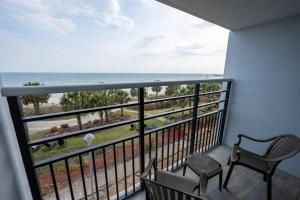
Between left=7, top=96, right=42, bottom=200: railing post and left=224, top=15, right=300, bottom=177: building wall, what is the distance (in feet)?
9.22

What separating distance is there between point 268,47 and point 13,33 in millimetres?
14057

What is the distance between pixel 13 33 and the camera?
32.2 ft

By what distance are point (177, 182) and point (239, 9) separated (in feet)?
6.40

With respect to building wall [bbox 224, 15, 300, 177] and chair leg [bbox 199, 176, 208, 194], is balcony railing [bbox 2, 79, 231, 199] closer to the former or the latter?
building wall [bbox 224, 15, 300, 177]

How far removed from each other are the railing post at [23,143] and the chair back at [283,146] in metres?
2.23

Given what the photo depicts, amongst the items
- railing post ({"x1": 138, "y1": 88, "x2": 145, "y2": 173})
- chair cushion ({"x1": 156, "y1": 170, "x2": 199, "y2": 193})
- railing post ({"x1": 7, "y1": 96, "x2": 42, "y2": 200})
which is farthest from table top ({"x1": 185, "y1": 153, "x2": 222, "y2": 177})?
railing post ({"x1": 7, "y1": 96, "x2": 42, "y2": 200})

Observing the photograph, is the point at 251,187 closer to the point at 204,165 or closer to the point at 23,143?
the point at 204,165

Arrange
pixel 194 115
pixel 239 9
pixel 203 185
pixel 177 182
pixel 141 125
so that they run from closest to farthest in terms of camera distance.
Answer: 1. pixel 203 185
2. pixel 177 182
3. pixel 141 125
4. pixel 239 9
5. pixel 194 115

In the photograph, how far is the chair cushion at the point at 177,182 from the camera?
1.28 m

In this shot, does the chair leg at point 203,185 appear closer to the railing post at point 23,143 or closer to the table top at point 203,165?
the table top at point 203,165

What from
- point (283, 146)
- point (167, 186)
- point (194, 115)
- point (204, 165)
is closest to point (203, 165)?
point (204, 165)

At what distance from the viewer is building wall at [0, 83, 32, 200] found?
805mm

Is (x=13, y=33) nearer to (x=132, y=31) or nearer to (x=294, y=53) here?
(x=132, y=31)

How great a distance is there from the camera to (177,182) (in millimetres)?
1340
